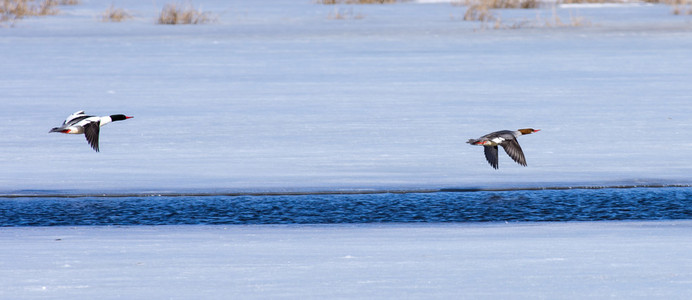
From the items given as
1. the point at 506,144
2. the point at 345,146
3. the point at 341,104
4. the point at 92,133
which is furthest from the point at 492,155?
the point at 341,104

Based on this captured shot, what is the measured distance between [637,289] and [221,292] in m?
1.58

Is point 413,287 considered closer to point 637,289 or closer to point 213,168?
point 637,289

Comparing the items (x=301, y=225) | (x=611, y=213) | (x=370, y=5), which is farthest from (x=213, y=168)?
(x=370, y=5)

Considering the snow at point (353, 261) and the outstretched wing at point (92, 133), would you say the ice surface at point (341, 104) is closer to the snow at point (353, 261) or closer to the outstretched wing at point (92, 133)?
the outstretched wing at point (92, 133)

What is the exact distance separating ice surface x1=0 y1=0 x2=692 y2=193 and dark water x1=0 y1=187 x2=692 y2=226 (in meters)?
0.21

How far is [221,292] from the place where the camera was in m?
4.52

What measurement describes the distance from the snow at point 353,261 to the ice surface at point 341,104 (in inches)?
63.2

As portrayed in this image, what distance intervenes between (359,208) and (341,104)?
4.92 m

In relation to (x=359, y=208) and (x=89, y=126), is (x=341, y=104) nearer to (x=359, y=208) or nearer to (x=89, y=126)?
(x=89, y=126)

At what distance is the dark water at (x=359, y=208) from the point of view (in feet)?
22.3

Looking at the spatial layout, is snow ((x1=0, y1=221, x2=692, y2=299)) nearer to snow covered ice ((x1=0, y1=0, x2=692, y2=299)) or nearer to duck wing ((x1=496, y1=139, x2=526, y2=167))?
snow covered ice ((x1=0, y1=0, x2=692, y2=299))

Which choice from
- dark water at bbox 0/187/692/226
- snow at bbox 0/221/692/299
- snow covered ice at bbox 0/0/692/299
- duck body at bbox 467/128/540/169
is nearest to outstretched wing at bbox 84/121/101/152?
snow covered ice at bbox 0/0/692/299

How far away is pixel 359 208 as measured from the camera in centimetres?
711

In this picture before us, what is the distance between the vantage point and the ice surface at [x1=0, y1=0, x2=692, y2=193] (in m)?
8.13
